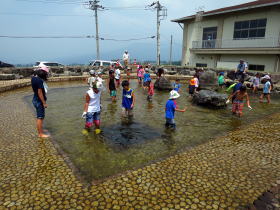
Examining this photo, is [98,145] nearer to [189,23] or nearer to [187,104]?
[187,104]

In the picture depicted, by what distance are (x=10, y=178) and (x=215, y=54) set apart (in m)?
28.3

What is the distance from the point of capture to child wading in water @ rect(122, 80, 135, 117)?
6.98m

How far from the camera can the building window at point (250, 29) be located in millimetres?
22605

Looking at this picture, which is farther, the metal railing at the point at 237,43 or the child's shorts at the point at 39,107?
the metal railing at the point at 237,43

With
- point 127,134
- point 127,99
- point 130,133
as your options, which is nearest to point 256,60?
point 127,99

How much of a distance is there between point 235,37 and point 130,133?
979 inches

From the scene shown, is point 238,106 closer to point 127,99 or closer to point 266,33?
point 127,99

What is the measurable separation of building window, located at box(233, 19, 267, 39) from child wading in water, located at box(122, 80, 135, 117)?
73.8 feet

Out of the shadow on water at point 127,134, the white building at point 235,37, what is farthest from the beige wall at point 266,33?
the shadow on water at point 127,134

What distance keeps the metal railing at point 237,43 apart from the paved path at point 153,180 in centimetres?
2074

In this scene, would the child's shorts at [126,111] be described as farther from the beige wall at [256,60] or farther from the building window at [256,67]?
the building window at [256,67]

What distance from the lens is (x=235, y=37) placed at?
25.4 meters

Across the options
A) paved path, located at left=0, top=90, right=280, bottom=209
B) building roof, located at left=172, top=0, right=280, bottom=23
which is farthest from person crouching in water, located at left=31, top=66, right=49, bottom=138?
building roof, located at left=172, top=0, right=280, bottom=23

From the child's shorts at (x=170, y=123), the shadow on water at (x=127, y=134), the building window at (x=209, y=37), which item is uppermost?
the building window at (x=209, y=37)
